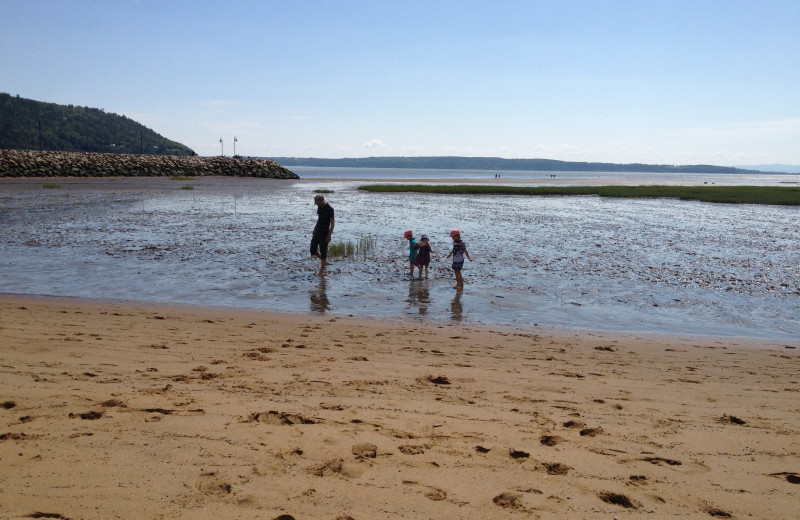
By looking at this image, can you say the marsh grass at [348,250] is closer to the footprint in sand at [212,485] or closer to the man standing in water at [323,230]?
the man standing in water at [323,230]

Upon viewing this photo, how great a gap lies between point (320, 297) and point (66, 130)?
130 m

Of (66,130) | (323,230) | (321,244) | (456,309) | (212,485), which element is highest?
(66,130)

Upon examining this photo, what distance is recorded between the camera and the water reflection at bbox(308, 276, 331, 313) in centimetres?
1083

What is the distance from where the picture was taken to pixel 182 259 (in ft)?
52.4

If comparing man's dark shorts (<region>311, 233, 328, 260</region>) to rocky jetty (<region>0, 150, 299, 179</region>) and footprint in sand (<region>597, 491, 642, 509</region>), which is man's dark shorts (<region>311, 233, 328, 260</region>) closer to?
footprint in sand (<region>597, 491, 642, 509</region>)

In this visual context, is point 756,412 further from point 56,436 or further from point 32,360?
point 32,360

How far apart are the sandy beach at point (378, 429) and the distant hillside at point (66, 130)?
112694 millimetres

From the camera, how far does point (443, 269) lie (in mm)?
15695

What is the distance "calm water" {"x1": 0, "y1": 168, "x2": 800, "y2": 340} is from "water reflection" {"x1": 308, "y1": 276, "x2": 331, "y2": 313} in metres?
0.02

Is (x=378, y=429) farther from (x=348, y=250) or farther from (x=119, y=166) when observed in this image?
(x=119, y=166)

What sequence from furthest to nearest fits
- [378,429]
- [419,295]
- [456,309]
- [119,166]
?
[119,166], [419,295], [456,309], [378,429]

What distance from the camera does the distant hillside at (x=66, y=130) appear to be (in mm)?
107006

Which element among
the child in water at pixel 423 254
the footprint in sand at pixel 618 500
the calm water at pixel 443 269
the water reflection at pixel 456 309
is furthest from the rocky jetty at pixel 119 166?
the footprint in sand at pixel 618 500

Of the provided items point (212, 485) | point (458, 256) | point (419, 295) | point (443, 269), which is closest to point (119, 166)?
point (443, 269)
